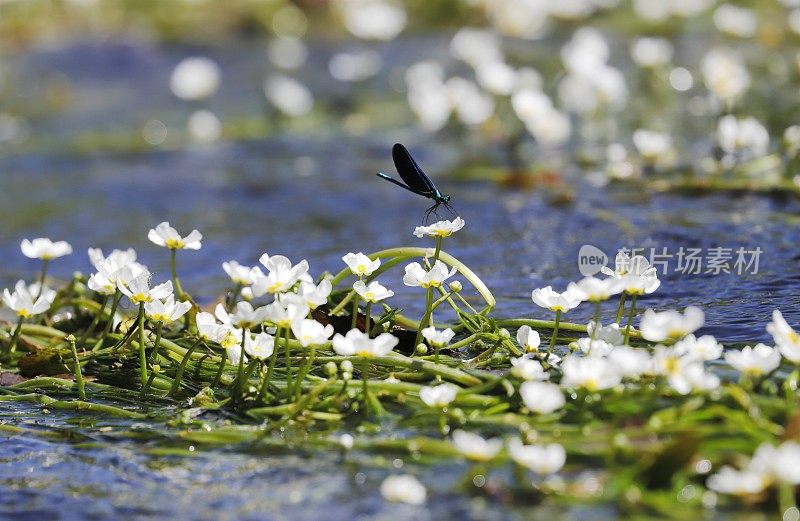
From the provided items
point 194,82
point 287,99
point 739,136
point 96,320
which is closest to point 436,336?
point 96,320

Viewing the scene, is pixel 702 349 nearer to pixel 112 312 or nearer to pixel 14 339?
pixel 112 312

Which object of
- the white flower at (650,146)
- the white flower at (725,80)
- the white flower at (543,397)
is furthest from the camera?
the white flower at (725,80)

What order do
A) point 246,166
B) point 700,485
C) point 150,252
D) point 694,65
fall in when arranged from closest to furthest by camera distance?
1. point 700,485
2. point 150,252
3. point 246,166
4. point 694,65

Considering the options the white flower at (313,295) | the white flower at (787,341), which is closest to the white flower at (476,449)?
the white flower at (313,295)

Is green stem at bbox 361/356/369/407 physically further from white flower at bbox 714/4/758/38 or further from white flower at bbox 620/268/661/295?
white flower at bbox 714/4/758/38

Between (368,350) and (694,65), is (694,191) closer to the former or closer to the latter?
(368,350)

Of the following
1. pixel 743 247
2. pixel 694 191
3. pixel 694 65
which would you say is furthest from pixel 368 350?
pixel 694 65

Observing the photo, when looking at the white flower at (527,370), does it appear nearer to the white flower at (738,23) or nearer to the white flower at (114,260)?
the white flower at (114,260)
